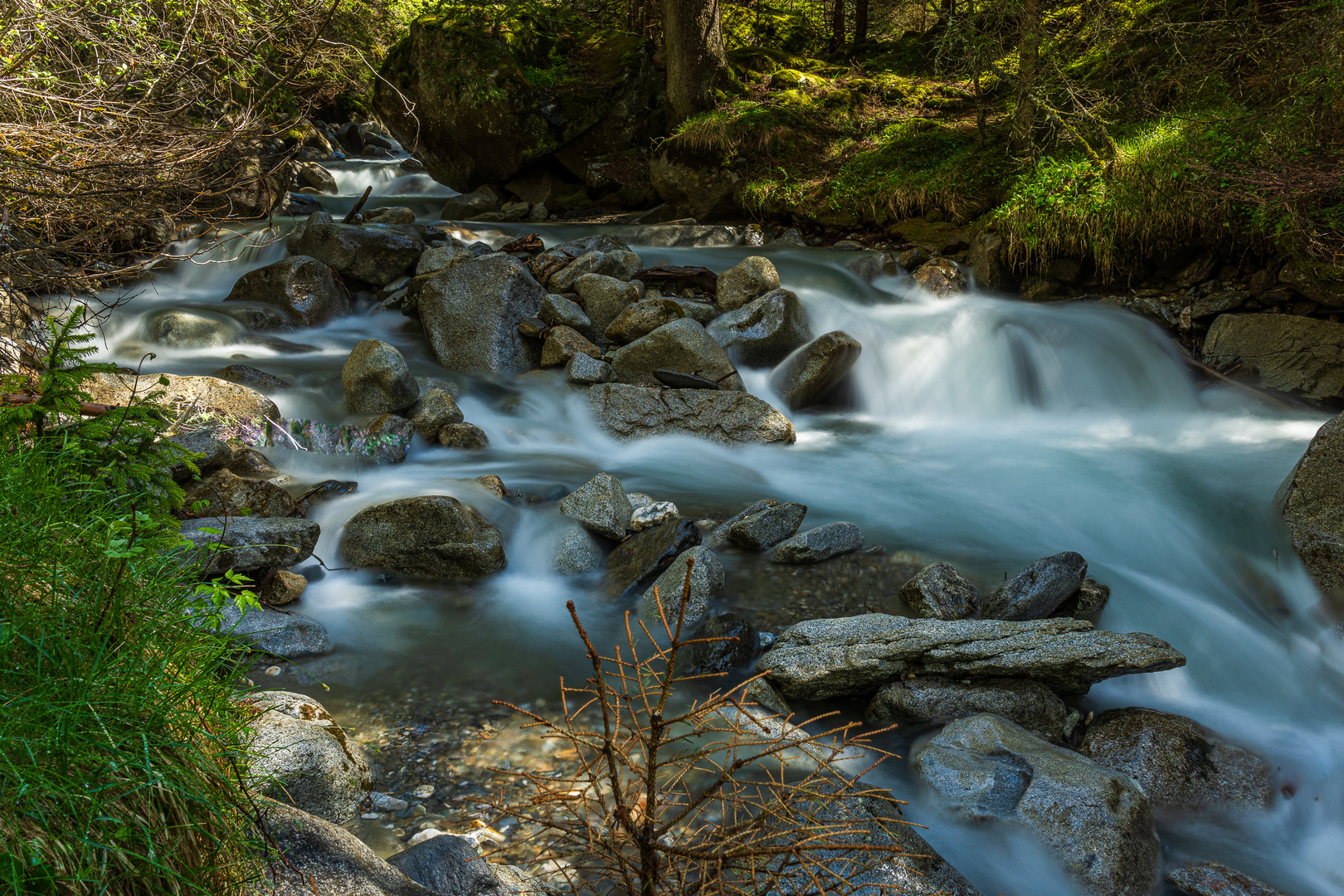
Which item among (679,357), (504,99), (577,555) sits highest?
(504,99)

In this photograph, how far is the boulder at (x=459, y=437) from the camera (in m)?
6.70

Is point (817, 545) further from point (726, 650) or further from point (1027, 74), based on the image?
point (1027, 74)

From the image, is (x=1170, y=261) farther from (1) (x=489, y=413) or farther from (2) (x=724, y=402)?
(1) (x=489, y=413)

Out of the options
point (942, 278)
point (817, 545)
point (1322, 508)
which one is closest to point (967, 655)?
point (817, 545)

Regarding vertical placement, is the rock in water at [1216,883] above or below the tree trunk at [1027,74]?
below

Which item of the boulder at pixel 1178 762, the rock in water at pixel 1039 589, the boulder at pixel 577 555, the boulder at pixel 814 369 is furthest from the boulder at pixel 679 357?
the boulder at pixel 1178 762

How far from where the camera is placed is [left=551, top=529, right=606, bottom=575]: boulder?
16.1ft

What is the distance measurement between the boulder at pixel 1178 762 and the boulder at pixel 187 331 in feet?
27.5

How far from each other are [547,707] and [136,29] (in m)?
4.81

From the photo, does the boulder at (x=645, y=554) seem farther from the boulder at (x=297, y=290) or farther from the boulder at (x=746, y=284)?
the boulder at (x=297, y=290)

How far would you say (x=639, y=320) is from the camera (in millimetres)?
8180

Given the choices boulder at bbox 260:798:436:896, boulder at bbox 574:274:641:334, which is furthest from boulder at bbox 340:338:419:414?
boulder at bbox 260:798:436:896

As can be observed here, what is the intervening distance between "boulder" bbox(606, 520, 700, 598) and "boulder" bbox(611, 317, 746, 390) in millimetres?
2840

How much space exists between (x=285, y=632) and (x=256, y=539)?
30.4 inches
